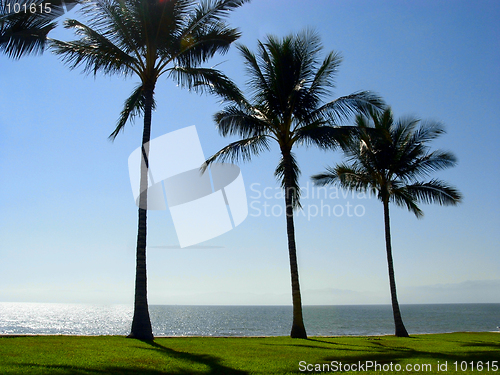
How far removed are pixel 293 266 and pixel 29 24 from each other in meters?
11.9

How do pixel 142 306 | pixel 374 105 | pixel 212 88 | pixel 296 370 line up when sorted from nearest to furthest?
pixel 296 370, pixel 142 306, pixel 212 88, pixel 374 105

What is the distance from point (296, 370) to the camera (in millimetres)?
7723

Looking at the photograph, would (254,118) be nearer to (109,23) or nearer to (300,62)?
(300,62)

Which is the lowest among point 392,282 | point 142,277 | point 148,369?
point 148,369

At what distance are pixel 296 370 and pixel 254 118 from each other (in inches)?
431

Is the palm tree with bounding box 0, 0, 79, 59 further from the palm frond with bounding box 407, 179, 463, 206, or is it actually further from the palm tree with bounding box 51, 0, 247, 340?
the palm frond with bounding box 407, 179, 463, 206

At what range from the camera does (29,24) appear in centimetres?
1184

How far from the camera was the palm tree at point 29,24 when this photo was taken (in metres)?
11.0

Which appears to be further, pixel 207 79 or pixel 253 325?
pixel 253 325

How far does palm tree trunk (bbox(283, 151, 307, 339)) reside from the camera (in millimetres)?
15000

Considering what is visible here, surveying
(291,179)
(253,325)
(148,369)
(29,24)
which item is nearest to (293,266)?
(291,179)

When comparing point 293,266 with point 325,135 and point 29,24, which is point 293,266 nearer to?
point 325,135

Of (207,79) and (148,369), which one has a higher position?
(207,79)

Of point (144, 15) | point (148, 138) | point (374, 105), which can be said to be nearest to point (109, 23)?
point (144, 15)
